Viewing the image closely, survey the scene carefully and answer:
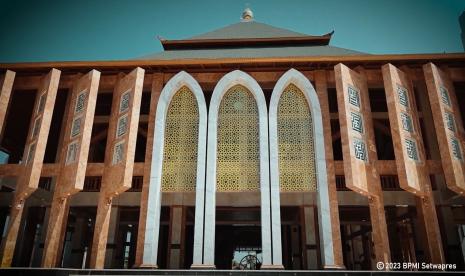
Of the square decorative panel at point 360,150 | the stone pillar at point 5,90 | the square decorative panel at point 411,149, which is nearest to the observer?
the square decorative panel at point 360,150

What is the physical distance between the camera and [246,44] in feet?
49.9

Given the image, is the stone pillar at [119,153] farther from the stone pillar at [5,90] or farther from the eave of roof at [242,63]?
the stone pillar at [5,90]

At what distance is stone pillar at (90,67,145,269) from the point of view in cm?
1045

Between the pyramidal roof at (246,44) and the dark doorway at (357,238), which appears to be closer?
the pyramidal roof at (246,44)

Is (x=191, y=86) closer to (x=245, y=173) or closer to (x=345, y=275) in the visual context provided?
(x=245, y=173)

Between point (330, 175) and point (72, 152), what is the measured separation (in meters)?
8.25

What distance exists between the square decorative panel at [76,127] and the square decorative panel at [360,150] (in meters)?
8.78

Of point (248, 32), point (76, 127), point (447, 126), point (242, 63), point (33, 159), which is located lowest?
point (33, 159)

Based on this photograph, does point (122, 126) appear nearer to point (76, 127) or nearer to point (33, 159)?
point (76, 127)

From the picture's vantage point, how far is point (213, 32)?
54.5ft

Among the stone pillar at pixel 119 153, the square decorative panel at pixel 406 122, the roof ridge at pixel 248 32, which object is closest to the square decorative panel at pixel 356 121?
the square decorative panel at pixel 406 122

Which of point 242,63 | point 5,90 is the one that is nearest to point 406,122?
point 242,63

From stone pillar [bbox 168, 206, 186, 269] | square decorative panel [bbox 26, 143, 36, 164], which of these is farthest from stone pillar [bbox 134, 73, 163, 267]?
square decorative panel [bbox 26, 143, 36, 164]

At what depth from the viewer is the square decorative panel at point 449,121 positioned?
36.2 ft
